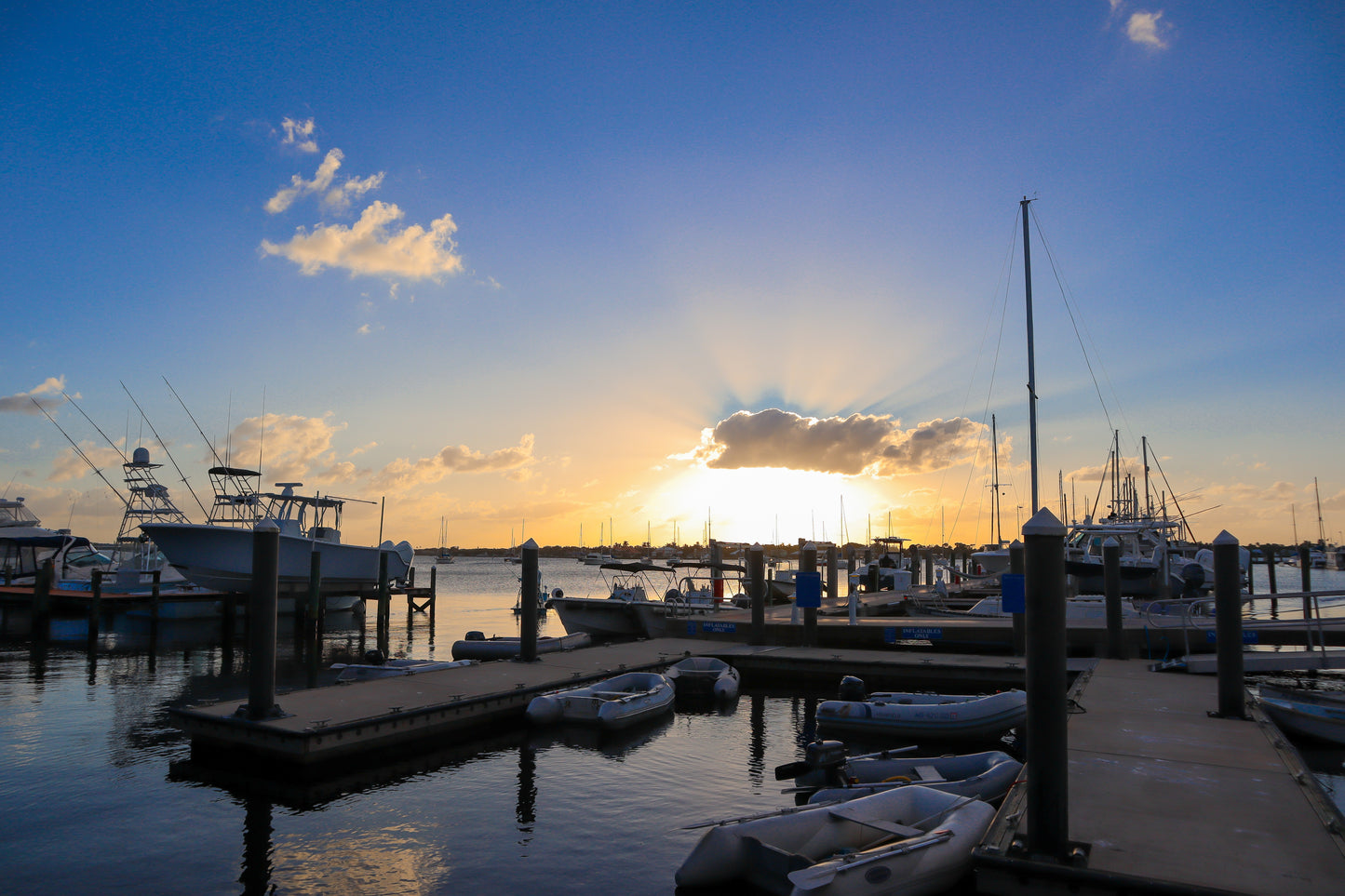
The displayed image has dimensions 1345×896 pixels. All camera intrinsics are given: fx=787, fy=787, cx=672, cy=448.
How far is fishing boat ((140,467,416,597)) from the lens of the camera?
3011 centimetres

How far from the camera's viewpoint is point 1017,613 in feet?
55.5

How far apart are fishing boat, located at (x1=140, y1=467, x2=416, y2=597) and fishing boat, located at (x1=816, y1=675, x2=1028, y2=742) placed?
2028 centimetres

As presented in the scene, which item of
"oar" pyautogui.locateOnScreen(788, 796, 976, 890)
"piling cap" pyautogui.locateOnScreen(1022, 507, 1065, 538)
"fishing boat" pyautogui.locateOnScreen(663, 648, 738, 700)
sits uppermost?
"piling cap" pyautogui.locateOnScreen(1022, 507, 1065, 538)

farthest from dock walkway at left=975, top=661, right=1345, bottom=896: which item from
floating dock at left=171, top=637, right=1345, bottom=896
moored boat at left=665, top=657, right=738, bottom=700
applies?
moored boat at left=665, top=657, right=738, bottom=700

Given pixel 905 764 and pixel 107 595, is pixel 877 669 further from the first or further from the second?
pixel 107 595

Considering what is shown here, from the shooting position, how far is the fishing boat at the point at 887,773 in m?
8.45

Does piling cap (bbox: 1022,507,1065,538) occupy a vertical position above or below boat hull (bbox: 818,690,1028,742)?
above

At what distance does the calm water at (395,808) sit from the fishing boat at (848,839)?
30.2 inches

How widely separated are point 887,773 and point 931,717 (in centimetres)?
333

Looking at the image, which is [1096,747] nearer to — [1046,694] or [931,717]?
[931,717]

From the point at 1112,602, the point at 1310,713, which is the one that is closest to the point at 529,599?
the point at 1112,602

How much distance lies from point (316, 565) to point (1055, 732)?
2568 cm

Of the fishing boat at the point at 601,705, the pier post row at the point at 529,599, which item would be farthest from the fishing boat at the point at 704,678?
the pier post row at the point at 529,599

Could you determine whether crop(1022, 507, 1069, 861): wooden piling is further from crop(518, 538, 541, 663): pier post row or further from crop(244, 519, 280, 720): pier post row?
crop(518, 538, 541, 663): pier post row
